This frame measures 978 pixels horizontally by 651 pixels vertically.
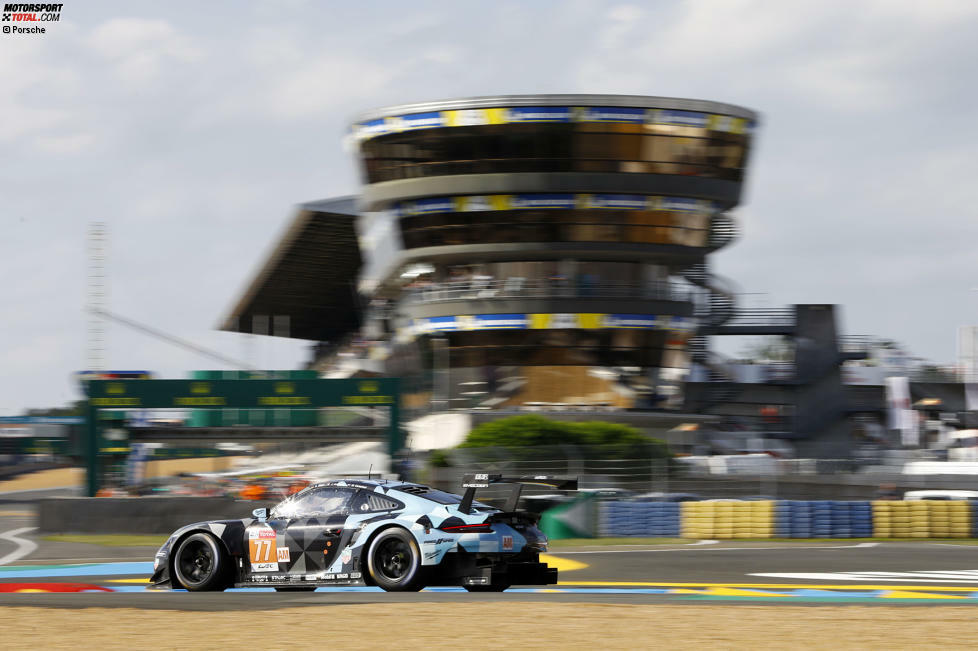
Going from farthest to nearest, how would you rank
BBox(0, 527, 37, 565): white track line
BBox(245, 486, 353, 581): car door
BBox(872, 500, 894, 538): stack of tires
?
BBox(872, 500, 894, 538): stack of tires → BBox(0, 527, 37, 565): white track line → BBox(245, 486, 353, 581): car door

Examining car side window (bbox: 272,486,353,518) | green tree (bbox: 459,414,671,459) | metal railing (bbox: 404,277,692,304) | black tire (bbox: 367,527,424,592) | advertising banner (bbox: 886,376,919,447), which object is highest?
metal railing (bbox: 404,277,692,304)

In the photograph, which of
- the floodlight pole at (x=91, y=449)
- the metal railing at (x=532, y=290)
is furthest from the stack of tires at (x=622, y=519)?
the metal railing at (x=532, y=290)

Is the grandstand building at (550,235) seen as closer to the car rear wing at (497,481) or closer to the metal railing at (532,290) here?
the metal railing at (532,290)

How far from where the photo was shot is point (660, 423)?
144 feet

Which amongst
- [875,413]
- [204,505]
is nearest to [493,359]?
[875,413]

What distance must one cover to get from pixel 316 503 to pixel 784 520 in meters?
13.7

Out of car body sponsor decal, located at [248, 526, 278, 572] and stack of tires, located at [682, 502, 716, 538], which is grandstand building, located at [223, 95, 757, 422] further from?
car body sponsor decal, located at [248, 526, 278, 572]

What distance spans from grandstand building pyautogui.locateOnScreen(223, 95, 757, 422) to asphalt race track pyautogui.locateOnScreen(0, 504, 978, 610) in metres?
22.3

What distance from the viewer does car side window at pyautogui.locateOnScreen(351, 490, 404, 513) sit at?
38.4 feet

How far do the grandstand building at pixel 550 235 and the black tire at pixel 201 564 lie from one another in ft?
101

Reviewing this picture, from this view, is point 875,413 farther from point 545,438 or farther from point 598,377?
point 545,438

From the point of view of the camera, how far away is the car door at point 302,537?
11836mm

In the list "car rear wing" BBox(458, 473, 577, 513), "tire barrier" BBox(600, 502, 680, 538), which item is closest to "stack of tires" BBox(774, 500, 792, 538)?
"tire barrier" BBox(600, 502, 680, 538)

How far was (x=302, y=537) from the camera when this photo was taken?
11961mm
